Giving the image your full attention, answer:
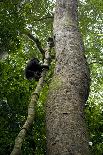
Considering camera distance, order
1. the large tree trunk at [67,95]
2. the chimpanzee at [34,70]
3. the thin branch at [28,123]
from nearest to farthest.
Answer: the thin branch at [28,123], the large tree trunk at [67,95], the chimpanzee at [34,70]

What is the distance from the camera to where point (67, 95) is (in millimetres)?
3475

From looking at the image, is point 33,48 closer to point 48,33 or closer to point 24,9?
point 48,33

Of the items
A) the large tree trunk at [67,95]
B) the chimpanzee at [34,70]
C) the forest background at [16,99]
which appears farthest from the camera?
the forest background at [16,99]

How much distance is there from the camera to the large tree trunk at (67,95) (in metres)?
2.79

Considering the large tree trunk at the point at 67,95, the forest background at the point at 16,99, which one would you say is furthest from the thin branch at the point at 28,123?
the forest background at the point at 16,99

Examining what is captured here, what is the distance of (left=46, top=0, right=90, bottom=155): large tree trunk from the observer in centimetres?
279

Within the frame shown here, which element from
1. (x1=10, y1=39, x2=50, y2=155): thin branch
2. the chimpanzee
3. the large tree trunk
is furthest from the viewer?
the chimpanzee

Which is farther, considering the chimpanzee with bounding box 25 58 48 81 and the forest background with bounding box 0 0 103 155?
the forest background with bounding box 0 0 103 155

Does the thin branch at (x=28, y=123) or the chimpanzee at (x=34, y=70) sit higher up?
the chimpanzee at (x=34, y=70)

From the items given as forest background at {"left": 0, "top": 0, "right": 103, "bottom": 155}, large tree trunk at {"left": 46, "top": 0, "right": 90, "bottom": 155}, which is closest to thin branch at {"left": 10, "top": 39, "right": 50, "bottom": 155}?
large tree trunk at {"left": 46, "top": 0, "right": 90, "bottom": 155}

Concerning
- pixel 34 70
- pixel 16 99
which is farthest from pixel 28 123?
pixel 16 99

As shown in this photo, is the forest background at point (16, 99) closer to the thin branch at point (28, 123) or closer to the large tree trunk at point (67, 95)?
the large tree trunk at point (67, 95)

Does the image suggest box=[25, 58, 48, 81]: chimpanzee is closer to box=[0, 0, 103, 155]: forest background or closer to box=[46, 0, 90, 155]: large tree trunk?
box=[46, 0, 90, 155]: large tree trunk

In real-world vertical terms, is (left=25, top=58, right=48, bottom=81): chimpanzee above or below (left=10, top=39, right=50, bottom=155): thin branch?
above
